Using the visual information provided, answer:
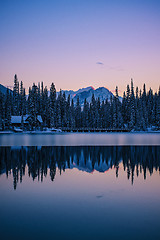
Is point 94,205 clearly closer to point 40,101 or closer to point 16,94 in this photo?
point 40,101

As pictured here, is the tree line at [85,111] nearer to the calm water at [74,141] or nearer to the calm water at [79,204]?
the calm water at [74,141]

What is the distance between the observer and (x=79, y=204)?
29.1 feet

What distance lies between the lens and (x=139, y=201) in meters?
9.32

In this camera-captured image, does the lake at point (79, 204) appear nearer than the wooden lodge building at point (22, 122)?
Yes

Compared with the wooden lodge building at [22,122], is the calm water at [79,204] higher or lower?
lower

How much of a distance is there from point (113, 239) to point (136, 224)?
1.25m

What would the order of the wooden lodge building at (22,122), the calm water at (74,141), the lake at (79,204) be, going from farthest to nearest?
the wooden lodge building at (22,122)
the calm water at (74,141)
the lake at (79,204)

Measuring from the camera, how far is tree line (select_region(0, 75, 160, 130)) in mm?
100775

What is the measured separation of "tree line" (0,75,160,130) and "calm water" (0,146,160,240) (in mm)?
79846

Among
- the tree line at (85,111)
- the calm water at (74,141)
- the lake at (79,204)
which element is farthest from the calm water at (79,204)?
the tree line at (85,111)

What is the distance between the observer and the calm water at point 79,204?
21.6 ft

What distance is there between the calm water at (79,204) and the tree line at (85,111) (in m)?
79.8

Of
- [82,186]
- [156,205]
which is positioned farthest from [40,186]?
[156,205]

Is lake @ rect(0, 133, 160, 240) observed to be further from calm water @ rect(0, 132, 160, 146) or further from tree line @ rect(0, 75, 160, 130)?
tree line @ rect(0, 75, 160, 130)
